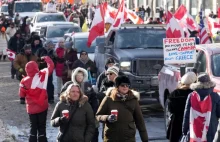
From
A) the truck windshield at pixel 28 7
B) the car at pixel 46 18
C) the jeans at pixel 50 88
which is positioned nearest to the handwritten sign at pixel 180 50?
the jeans at pixel 50 88

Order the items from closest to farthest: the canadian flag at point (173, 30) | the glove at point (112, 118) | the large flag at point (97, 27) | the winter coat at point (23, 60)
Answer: the glove at point (112, 118) → the canadian flag at point (173, 30) → the winter coat at point (23, 60) → the large flag at point (97, 27)

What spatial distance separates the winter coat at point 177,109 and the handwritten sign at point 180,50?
278 cm

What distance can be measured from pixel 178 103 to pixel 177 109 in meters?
0.10

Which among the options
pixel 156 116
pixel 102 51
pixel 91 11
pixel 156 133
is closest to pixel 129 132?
pixel 156 133

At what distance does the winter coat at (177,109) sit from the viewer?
1012 cm

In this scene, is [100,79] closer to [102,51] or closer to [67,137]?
[67,137]

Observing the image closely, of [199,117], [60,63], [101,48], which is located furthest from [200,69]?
[60,63]

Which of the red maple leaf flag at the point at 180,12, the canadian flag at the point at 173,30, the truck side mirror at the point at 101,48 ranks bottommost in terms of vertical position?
the truck side mirror at the point at 101,48

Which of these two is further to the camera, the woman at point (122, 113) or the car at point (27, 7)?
the car at point (27, 7)

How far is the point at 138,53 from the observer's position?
16984mm

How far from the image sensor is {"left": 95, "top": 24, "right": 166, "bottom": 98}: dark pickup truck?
1642 centimetres

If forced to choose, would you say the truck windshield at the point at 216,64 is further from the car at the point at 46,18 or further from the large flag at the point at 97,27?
the car at the point at 46,18

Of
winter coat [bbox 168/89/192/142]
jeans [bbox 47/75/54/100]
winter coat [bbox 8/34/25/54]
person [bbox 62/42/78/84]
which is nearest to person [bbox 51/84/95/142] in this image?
winter coat [bbox 168/89/192/142]

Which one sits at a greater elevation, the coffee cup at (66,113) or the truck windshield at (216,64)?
the truck windshield at (216,64)
